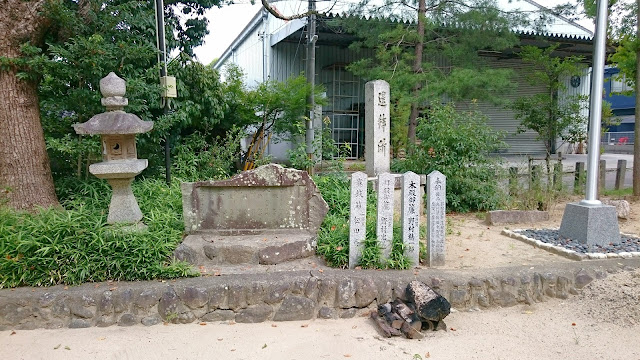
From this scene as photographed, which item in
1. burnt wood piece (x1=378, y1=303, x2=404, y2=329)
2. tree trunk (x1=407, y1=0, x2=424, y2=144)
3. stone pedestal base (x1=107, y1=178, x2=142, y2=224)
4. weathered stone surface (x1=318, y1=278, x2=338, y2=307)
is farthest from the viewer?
tree trunk (x1=407, y1=0, x2=424, y2=144)

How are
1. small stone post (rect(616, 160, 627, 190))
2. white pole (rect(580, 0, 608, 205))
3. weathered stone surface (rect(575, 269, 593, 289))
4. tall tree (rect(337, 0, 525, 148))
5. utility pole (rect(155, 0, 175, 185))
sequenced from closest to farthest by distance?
weathered stone surface (rect(575, 269, 593, 289)), white pole (rect(580, 0, 608, 205)), utility pole (rect(155, 0, 175, 185)), tall tree (rect(337, 0, 525, 148)), small stone post (rect(616, 160, 627, 190))

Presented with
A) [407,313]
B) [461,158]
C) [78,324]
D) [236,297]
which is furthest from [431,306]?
[461,158]

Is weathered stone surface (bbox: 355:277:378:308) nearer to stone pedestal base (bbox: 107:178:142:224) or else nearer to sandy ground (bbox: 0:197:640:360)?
sandy ground (bbox: 0:197:640:360)

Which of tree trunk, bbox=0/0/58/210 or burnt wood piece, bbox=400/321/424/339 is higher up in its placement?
tree trunk, bbox=0/0/58/210

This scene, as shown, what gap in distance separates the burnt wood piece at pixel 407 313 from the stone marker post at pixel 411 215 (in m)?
0.78

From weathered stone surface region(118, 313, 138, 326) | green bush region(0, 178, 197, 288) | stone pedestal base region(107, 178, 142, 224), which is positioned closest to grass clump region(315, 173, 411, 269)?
green bush region(0, 178, 197, 288)

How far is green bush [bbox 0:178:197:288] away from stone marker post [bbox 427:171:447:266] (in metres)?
2.72

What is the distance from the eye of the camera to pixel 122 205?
5059mm

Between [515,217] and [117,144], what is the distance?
622 cm

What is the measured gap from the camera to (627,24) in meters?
9.64

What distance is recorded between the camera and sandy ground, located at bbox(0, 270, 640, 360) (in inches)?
147

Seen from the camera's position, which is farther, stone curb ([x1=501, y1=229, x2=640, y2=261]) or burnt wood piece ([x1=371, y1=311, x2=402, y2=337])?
stone curb ([x1=501, y1=229, x2=640, y2=261])

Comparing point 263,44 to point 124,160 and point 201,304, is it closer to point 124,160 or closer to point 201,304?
point 124,160

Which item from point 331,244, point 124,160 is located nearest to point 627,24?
point 331,244
